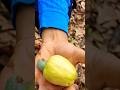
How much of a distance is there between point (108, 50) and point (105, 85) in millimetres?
42

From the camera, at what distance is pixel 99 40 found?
0.96 feet

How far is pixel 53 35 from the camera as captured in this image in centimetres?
105

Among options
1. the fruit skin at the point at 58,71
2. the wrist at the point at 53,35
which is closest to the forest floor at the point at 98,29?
the fruit skin at the point at 58,71

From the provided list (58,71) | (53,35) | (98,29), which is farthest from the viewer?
(53,35)

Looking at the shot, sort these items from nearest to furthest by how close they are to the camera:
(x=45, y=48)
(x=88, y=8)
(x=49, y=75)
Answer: (x=88, y=8) → (x=49, y=75) → (x=45, y=48)

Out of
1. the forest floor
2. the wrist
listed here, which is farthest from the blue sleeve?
the forest floor

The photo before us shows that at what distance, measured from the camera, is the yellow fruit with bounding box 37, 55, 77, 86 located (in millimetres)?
863

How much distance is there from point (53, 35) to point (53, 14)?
14 centimetres

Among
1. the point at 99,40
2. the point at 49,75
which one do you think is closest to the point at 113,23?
the point at 99,40

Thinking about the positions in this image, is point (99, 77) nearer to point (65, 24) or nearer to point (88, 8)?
point (88, 8)

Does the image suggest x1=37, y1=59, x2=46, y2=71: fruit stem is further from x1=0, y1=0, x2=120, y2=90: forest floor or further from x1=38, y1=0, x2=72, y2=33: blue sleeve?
x1=0, y1=0, x2=120, y2=90: forest floor

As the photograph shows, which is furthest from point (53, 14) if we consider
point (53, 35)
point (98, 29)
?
point (98, 29)

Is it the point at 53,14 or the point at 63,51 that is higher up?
the point at 53,14

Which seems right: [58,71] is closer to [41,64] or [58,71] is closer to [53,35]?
[41,64]
